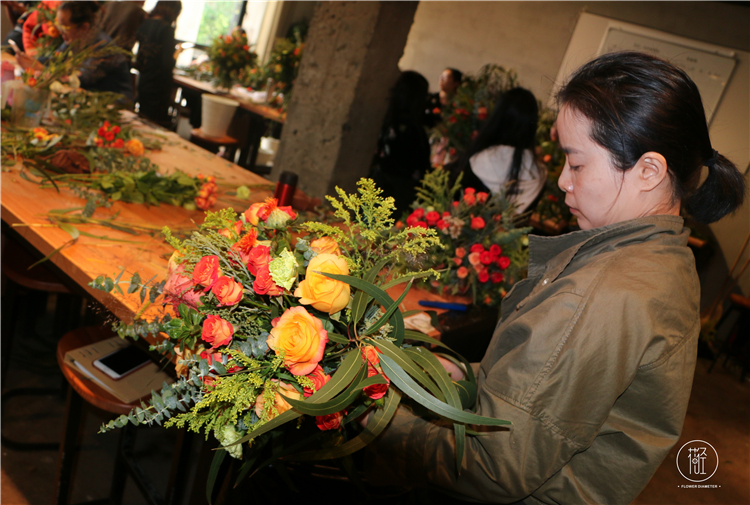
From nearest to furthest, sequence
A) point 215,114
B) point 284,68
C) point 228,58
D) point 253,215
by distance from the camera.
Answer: point 253,215 → point 215,114 → point 284,68 → point 228,58

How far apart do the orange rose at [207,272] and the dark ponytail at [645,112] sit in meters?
0.76

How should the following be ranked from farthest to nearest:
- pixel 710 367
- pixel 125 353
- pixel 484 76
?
pixel 710 367
pixel 484 76
pixel 125 353

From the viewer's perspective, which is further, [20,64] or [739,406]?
[739,406]

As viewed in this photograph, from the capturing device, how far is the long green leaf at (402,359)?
0.96 meters

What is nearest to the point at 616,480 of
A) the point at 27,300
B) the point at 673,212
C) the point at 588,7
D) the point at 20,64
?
the point at 673,212

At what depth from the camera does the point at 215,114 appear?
497 cm

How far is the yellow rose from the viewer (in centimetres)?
92

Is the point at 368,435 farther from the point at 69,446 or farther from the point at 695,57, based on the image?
the point at 695,57

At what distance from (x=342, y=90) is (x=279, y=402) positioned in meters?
2.69

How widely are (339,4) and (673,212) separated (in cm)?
273

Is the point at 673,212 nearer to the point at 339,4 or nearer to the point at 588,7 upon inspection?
the point at 339,4

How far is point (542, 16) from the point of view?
702 cm

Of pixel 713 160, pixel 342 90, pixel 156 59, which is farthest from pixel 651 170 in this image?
pixel 156 59

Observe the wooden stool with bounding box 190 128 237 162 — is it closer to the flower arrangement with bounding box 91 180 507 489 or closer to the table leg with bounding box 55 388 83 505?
the table leg with bounding box 55 388 83 505
